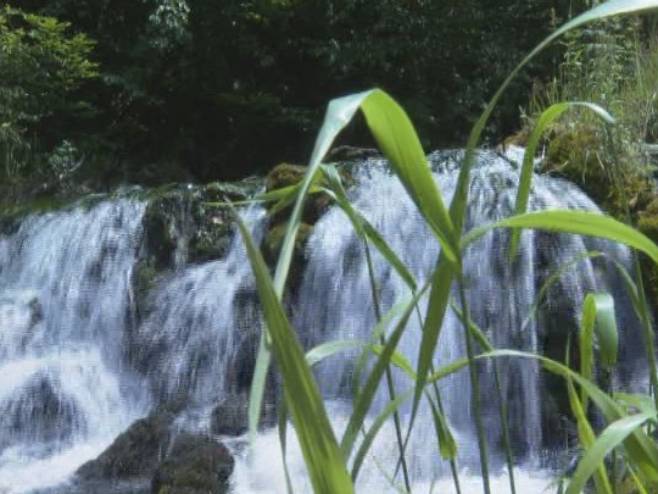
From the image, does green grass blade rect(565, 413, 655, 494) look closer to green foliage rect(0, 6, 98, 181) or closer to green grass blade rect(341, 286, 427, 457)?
green grass blade rect(341, 286, 427, 457)

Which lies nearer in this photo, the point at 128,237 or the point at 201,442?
the point at 201,442

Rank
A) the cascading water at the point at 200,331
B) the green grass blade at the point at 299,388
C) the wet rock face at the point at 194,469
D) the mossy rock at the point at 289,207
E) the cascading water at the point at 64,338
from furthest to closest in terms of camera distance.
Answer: the mossy rock at the point at 289,207 < the cascading water at the point at 200,331 < the cascading water at the point at 64,338 < the wet rock face at the point at 194,469 < the green grass blade at the point at 299,388

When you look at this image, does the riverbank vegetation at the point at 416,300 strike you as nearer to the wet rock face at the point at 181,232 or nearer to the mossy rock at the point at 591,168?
the mossy rock at the point at 591,168

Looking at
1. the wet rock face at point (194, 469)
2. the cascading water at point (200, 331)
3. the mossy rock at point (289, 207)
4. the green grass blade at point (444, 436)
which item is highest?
the mossy rock at point (289, 207)

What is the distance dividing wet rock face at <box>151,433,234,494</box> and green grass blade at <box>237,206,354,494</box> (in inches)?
194

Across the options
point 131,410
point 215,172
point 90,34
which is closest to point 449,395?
point 131,410

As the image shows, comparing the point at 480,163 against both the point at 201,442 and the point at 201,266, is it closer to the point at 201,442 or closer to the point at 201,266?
the point at 201,266

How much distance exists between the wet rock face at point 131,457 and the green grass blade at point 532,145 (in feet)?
18.0

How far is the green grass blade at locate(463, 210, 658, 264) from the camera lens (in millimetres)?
800

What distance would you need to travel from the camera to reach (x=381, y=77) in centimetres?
1362

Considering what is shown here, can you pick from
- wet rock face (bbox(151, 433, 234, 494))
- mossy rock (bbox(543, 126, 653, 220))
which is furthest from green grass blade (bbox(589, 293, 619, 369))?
mossy rock (bbox(543, 126, 653, 220))

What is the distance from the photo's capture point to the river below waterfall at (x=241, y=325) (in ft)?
21.6

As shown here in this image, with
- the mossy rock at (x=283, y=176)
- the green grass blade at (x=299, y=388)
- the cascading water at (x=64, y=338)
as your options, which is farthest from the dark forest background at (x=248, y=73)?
the green grass blade at (x=299, y=388)

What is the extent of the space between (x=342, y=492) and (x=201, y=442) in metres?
5.38
